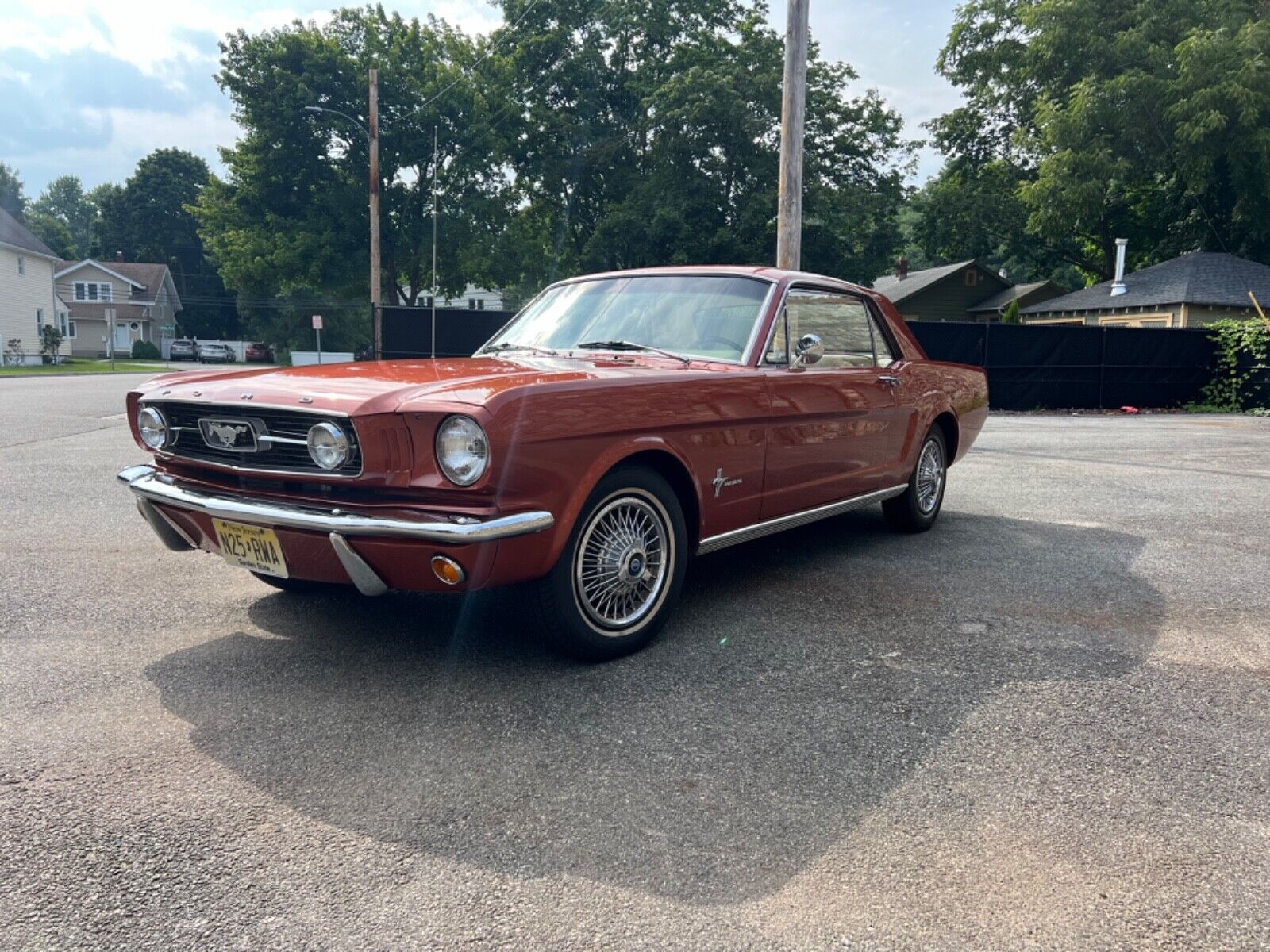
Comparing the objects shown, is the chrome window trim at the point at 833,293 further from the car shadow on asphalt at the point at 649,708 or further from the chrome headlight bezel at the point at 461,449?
the chrome headlight bezel at the point at 461,449

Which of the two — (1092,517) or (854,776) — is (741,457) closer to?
(854,776)

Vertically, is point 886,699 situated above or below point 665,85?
below

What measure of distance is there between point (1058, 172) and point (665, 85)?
1364 cm

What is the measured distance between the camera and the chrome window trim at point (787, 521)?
4.01 metres

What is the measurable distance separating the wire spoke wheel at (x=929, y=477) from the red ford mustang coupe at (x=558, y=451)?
1.02 meters

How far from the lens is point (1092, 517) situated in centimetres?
678

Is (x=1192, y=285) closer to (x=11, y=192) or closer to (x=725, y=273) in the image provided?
(x=725, y=273)

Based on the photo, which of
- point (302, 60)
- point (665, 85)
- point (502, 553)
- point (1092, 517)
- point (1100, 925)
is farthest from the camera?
point (302, 60)

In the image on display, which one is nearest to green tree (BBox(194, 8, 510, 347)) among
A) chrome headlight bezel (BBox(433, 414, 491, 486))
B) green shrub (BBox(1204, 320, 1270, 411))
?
green shrub (BBox(1204, 320, 1270, 411))

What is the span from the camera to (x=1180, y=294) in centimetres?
2519

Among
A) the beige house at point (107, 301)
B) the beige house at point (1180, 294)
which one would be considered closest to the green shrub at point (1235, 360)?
the beige house at point (1180, 294)

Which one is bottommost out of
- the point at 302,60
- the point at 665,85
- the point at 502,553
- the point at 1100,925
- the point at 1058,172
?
the point at 1100,925

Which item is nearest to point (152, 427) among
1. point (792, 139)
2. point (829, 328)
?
point (829, 328)

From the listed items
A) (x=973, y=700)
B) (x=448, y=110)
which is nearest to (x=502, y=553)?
(x=973, y=700)
